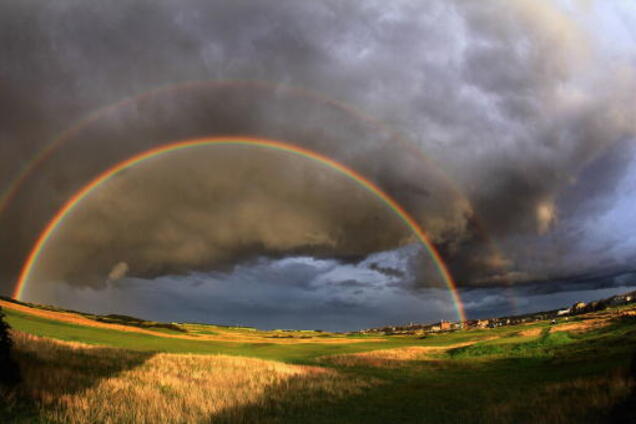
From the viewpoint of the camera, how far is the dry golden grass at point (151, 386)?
11.0m

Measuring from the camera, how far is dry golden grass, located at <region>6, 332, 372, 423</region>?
36.0 feet

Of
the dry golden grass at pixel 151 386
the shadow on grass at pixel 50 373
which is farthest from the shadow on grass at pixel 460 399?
the shadow on grass at pixel 50 373

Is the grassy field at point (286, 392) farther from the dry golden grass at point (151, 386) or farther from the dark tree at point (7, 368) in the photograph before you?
the dark tree at point (7, 368)

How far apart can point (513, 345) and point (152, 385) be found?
1290 inches

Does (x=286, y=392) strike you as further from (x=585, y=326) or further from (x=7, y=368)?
(x=585, y=326)

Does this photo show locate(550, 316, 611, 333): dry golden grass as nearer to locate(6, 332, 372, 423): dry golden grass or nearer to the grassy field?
the grassy field

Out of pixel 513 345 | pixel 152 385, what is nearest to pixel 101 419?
pixel 152 385

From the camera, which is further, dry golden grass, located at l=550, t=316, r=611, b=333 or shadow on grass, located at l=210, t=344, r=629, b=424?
dry golden grass, located at l=550, t=316, r=611, b=333

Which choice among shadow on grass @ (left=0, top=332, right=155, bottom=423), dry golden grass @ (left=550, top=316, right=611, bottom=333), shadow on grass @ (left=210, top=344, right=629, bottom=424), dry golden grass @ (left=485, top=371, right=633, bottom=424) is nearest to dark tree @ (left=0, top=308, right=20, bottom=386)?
shadow on grass @ (left=0, top=332, right=155, bottom=423)

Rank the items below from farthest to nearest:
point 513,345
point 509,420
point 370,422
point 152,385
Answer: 1. point 513,345
2. point 152,385
3. point 370,422
4. point 509,420

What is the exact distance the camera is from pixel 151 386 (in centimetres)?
1481

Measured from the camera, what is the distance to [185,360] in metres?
→ 23.6

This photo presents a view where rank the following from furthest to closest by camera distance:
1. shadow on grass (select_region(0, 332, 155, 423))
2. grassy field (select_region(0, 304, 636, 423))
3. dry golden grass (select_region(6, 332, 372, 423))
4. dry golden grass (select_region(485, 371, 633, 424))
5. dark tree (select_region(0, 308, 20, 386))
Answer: dark tree (select_region(0, 308, 20, 386)) → dry golden grass (select_region(6, 332, 372, 423)) → grassy field (select_region(0, 304, 636, 423)) → dry golden grass (select_region(485, 371, 633, 424)) → shadow on grass (select_region(0, 332, 155, 423))

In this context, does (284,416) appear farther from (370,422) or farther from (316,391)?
(316,391)
